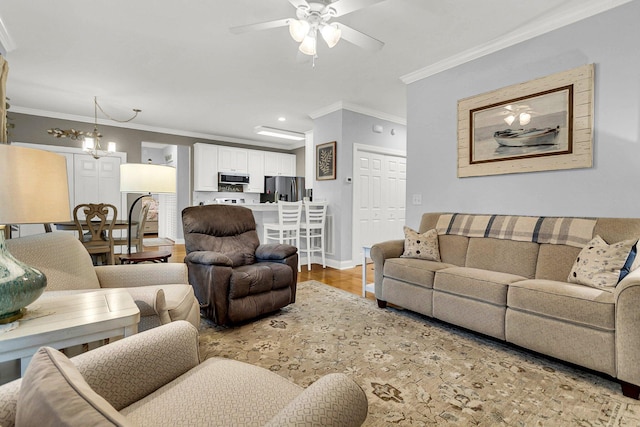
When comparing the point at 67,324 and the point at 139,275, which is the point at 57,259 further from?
the point at 67,324

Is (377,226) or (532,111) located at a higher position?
(532,111)

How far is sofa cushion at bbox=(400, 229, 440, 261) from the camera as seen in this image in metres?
3.08

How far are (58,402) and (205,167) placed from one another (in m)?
6.88

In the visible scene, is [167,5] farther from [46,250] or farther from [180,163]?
[180,163]

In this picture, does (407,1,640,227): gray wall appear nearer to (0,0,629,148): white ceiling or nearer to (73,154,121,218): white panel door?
(0,0,629,148): white ceiling

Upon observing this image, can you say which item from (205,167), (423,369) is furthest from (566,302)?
(205,167)

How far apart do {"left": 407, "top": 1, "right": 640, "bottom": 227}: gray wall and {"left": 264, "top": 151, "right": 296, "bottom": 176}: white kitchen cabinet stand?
185 inches

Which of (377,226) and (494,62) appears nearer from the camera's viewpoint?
(494,62)

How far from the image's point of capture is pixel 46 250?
5.55 feet

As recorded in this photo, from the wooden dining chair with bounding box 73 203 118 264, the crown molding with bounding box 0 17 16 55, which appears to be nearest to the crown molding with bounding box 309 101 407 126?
the wooden dining chair with bounding box 73 203 118 264

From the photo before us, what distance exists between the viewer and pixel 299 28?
216 centimetres

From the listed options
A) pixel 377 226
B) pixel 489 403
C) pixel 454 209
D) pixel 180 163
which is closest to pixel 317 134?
pixel 377 226

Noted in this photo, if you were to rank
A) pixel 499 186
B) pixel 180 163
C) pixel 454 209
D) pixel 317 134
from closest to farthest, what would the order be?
pixel 499 186, pixel 454 209, pixel 317 134, pixel 180 163

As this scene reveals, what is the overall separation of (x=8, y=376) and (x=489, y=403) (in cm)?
212
